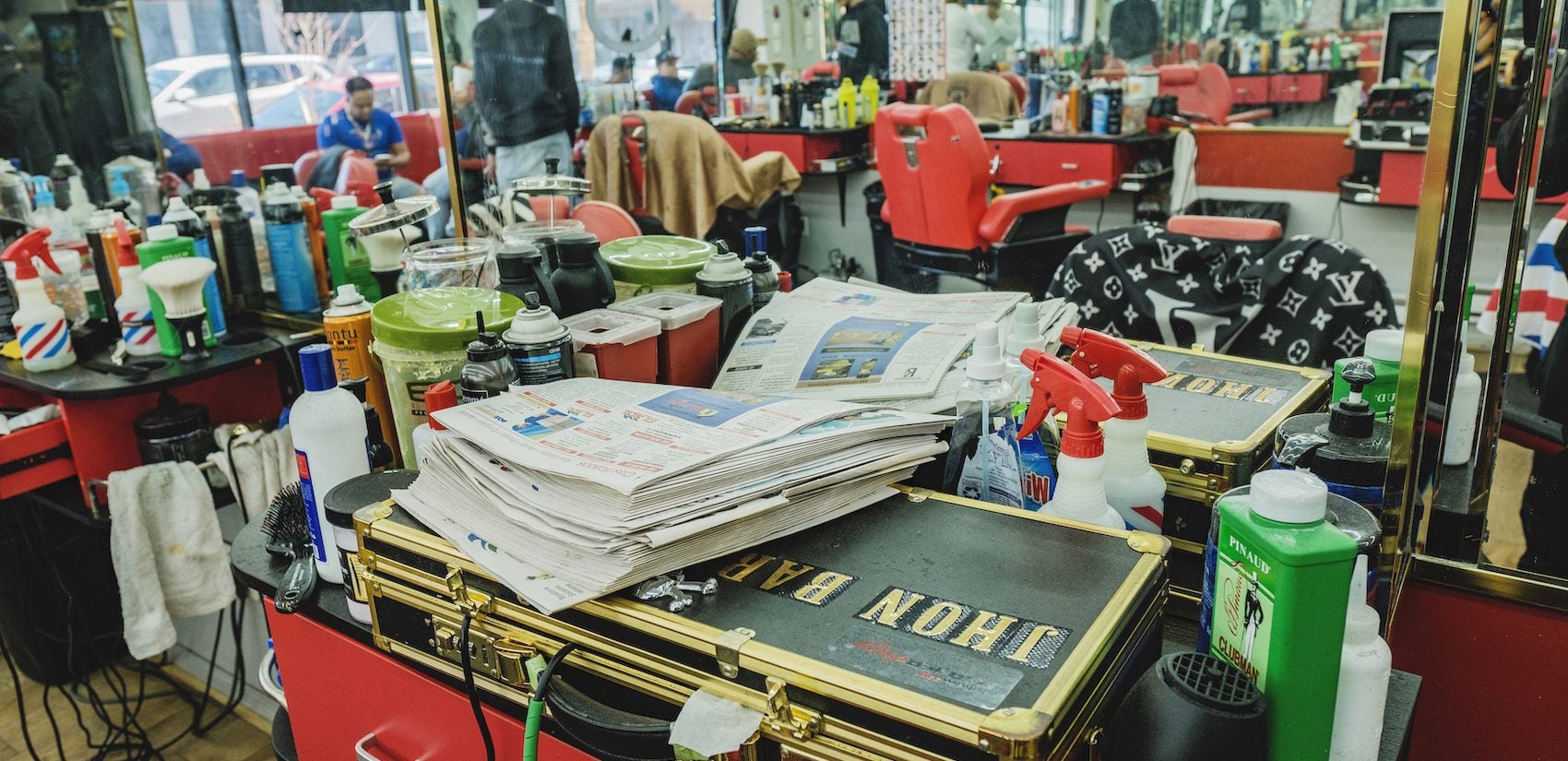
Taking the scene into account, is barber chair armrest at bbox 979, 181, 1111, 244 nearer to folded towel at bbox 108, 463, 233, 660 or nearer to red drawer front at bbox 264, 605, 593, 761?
folded towel at bbox 108, 463, 233, 660

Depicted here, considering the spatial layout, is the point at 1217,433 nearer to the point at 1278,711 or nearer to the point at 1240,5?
the point at 1278,711

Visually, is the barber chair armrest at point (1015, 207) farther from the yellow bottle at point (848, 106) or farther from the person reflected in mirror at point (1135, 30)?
the person reflected in mirror at point (1135, 30)

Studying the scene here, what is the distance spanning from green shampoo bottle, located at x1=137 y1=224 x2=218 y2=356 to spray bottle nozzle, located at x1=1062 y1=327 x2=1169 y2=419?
1945 mm

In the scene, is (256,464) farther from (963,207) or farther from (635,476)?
(963,207)

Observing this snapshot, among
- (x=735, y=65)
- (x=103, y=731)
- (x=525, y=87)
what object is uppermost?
(x=735, y=65)

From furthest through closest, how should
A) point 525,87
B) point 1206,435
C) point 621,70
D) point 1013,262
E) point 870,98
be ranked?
point 870,98
point 621,70
point 1013,262
point 525,87
point 1206,435

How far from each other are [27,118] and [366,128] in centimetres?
279

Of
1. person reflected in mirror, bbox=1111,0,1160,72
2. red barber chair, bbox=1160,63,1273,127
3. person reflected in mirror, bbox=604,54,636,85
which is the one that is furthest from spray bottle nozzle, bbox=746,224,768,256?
person reflected in mirror, bbox=1111,0,1160,72

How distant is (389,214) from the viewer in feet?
5.28

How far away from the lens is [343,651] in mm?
1205

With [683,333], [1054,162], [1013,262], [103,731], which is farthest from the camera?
[1054,162]

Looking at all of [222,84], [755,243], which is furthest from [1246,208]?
[222,84]

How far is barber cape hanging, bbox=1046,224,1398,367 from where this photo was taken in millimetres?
1809

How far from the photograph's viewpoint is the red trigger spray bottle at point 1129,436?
1.04 m
